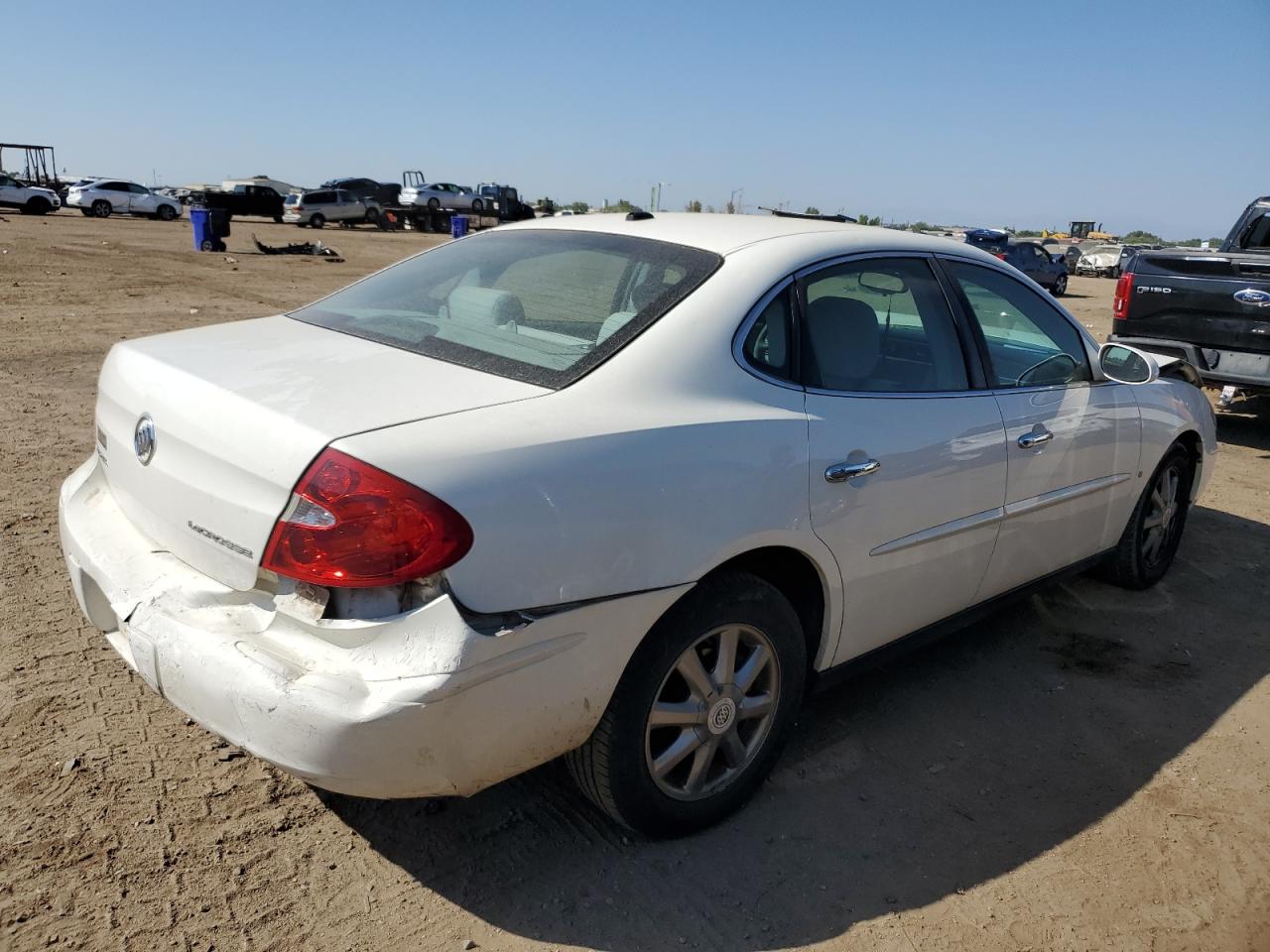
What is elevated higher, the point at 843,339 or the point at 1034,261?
the point at 843,339

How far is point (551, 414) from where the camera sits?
7.85 ft

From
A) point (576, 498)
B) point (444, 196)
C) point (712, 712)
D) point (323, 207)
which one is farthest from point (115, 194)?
point (576, 498)

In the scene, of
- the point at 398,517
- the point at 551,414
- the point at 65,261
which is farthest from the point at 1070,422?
the point at 65,261

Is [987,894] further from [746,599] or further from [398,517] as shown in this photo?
[398,517]

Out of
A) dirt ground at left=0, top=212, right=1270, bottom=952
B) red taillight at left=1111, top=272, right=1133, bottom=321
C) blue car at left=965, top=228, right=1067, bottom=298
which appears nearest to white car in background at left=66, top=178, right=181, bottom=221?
blue car at left=965, top=228, right=1067, bottom=298

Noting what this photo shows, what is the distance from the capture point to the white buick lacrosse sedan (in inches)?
85.4

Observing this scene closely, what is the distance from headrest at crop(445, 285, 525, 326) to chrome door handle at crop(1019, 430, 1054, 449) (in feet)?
5.90

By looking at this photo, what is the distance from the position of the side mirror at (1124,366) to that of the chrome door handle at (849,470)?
1670 mm

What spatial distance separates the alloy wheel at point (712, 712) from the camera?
2707 millimetres

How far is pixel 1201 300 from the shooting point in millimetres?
8281

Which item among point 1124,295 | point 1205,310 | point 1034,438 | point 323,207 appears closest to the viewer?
point 1034,438

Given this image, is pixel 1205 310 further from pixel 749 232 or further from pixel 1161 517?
pixel 749 232

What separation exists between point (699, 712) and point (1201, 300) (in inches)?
292

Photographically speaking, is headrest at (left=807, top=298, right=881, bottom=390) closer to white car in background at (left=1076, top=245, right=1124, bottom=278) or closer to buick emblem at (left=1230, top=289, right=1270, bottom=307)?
buick emblem at (left=1230, top=289, right=1270, bottom=307)
